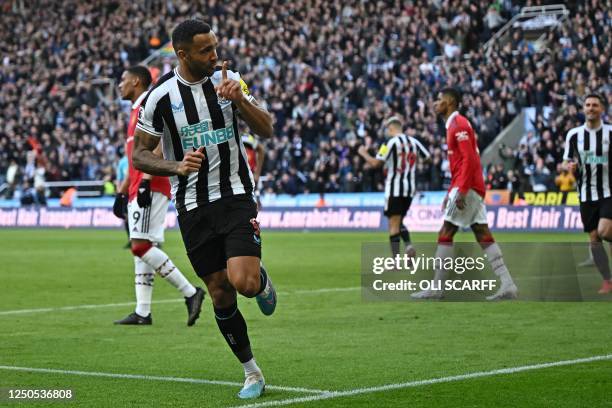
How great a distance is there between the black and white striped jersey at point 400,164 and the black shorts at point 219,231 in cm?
1044

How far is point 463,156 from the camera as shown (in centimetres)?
1179

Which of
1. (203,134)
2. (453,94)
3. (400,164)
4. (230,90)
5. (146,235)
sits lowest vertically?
(146,235)

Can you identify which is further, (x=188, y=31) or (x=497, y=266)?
(x=497, y=266)

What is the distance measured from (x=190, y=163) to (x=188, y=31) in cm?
82

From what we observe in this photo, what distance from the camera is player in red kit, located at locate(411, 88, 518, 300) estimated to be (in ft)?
38.6

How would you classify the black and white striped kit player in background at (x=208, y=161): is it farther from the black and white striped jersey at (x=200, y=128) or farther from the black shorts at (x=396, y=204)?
the black shorts at (x=396, y=204)

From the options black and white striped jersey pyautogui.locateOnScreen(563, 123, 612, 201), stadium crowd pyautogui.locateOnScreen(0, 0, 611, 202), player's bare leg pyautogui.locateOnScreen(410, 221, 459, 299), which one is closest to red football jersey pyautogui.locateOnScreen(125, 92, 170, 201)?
player's bare leg pyautogui.locateOnScreen(410, 221, 459, 299)

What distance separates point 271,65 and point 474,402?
113ft

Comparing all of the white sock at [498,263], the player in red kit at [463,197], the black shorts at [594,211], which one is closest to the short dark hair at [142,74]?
the player in red kit at [463,197]

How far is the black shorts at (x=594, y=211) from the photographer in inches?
472

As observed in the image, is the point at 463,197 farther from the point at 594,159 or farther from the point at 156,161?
the point at 156,161

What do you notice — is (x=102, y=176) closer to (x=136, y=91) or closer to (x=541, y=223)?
(x=541, y=223)

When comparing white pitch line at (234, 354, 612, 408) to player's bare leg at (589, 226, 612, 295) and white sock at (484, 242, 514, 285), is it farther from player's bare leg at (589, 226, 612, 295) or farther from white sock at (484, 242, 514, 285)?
player's bare leg at (589, 226, 612, 295)

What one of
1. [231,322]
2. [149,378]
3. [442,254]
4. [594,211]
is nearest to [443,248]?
[442,254]
